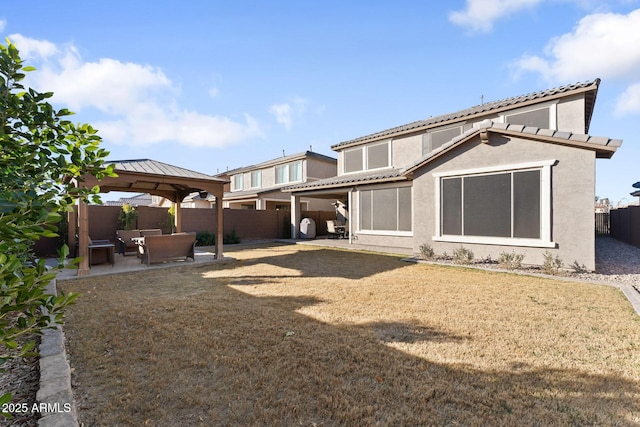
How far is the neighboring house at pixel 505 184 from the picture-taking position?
8391mm

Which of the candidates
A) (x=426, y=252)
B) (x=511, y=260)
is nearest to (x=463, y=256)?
(x=426, y=252)

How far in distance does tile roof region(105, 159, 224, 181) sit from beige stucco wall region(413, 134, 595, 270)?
9448mm

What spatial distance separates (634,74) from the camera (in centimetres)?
1402

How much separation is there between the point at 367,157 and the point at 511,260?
10.3 m

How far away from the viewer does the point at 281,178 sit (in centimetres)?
2591

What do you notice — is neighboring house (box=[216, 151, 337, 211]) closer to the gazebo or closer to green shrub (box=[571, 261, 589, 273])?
the gazebo

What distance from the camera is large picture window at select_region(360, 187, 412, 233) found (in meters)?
13.9

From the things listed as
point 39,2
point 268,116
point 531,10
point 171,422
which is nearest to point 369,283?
point 171,422

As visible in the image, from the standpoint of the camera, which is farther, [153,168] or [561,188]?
[153,168]

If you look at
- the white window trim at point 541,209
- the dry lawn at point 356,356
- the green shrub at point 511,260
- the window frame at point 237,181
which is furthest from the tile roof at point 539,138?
the window frame at point 237,181

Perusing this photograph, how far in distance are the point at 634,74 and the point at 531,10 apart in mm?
8477

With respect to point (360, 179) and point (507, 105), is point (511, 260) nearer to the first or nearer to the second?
point (507, 105)

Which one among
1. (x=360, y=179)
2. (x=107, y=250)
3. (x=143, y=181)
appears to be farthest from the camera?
(x=360, y=179)

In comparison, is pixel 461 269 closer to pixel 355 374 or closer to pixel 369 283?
pixel 369 283
